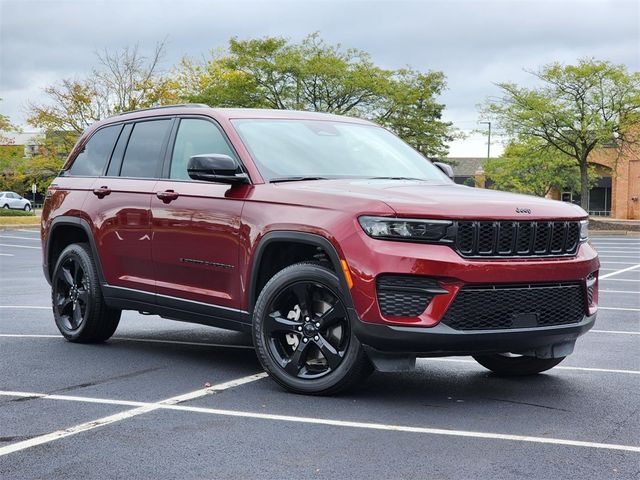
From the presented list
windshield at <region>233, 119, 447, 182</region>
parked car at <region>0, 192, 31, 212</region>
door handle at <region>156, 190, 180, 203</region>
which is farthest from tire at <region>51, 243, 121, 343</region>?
parked car at <region>0, 192, 31, 212</region>

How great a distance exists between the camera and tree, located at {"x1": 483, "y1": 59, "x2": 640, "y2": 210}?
152 ft

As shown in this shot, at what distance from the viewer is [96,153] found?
8.22 m

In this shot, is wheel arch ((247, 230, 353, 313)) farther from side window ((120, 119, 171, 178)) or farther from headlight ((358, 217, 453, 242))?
side window ((120, 119, 171, 178))

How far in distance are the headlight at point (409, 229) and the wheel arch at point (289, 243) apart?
1.01 ft

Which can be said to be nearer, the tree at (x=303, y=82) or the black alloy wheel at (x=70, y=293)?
the black alloy wheel at (x=70, y=293)

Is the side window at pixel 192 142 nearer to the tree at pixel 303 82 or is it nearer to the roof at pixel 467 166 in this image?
the tree at pixel 303 82

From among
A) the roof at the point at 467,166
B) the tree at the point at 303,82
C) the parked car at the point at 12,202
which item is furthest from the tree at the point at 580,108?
the roof at the point at 467,166

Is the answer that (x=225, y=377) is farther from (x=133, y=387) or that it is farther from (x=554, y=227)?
(x=554, y=227)

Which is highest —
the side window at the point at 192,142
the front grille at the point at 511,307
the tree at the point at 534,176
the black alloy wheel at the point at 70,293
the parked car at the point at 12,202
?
the side window at the point at 192,142

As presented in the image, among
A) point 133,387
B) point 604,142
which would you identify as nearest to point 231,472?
point 133,387

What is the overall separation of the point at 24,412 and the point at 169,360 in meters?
1.97

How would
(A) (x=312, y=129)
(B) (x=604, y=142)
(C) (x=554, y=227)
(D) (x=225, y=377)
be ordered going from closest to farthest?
(C) (x=554, y=227)
(D) (x=225, y=377)
(A) (x=312, y=129)
(B) (x=604, y=142)

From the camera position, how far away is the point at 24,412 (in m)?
5.38

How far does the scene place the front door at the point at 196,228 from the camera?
629 centimetres
